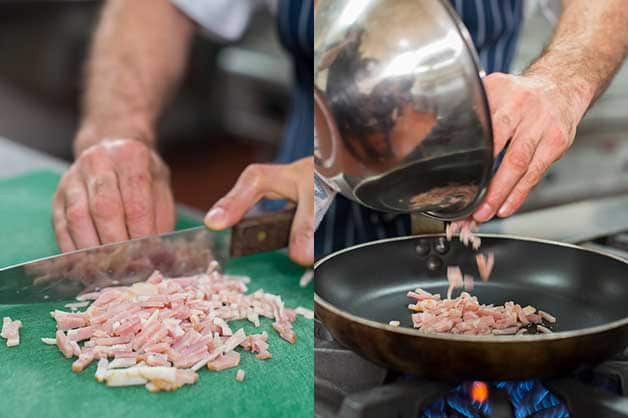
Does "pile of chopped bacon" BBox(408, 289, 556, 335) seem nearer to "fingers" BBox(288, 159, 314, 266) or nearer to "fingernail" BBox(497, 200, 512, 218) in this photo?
"fingernail" BBox(497, 200, 512, 218)

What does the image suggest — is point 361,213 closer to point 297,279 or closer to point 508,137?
point 297,279

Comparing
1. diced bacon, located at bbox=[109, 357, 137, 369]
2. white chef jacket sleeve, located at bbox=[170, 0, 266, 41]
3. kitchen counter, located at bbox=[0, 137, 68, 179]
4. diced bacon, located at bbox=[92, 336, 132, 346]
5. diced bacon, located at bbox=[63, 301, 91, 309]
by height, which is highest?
white chef jacket sleeve, located at bbox=[170, 0, 266, 41]

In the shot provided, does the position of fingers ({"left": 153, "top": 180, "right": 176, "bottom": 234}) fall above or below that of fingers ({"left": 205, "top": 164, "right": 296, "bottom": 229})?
below

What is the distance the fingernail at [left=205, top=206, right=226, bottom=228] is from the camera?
2.92ft

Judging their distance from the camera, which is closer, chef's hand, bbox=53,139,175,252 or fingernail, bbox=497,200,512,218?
fingernail, bbox=497,200,512,218

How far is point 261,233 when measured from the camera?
92 centimetres

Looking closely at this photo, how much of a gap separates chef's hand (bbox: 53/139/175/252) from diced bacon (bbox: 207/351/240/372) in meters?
0.23

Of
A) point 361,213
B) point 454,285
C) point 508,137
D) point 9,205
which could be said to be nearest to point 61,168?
point 9,205

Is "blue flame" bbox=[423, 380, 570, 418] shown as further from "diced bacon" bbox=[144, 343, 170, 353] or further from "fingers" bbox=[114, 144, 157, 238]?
Answer: "fingers" bbox=[114, 144, 157, 238]

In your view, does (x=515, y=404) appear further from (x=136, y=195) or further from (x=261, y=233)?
(x=136, y=195)

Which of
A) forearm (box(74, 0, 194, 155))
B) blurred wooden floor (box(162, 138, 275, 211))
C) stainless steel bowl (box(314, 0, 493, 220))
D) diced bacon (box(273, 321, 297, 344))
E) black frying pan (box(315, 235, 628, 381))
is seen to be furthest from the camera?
blurred wooden floor (box(162, 138, 275, 211))

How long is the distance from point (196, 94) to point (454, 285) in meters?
2.50

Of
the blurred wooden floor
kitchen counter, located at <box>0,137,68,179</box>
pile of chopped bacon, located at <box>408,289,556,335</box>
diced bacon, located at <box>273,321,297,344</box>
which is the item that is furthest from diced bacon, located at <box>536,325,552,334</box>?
the blurred wooden floor

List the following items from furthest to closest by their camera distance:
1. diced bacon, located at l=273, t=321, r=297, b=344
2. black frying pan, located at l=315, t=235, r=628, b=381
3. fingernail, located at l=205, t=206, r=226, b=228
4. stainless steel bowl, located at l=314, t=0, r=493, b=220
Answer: fingernail, located at l=205, t=206, r=226, b=228
diced bacon, located at l=273, t=321, r=297, b=344
black frying pan, located at l=315, t=235, r=628, b=381
stainless steel bowl, located at l=314, t=0, r=493, b=220
